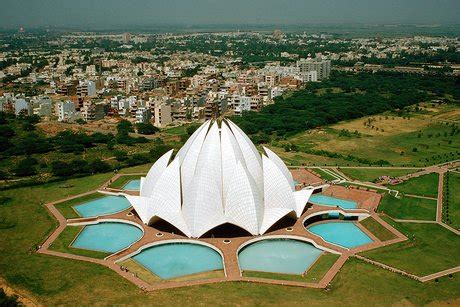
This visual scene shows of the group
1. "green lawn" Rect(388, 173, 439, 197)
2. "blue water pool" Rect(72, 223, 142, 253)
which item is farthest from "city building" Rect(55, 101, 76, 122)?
"green lawn" Rect(388, 173, 439, 197)

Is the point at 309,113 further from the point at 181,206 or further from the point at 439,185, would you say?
the point at 181,206

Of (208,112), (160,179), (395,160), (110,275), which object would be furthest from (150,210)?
(208,112)

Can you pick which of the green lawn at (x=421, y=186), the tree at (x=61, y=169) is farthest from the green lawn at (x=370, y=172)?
the tree at (x=61, y=169)

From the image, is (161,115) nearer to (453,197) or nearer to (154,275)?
(453,197)

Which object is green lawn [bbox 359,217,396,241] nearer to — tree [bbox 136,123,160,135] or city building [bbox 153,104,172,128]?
tree [bbox 136,123,160,135]

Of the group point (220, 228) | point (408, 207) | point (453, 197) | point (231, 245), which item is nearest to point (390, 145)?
point (453, 197)

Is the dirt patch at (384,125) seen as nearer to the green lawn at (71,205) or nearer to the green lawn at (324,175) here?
the green lawn at (324,175)
